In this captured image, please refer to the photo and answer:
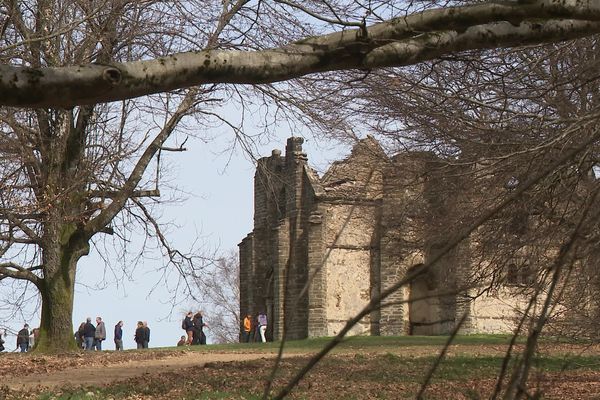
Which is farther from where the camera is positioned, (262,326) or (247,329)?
(247,329)

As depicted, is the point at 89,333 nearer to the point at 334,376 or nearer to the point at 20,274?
the point at 20,274

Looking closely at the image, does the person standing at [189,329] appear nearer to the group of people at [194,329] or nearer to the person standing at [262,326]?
the group of people at [194,329]

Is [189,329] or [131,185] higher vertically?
[131,185]

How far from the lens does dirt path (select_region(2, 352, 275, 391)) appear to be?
19.0 metres

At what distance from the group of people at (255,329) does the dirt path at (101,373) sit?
2754 cm

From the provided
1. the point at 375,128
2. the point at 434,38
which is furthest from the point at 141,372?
the point at 434,38

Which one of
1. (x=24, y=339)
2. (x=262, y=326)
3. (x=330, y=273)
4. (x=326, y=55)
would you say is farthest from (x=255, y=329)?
(x=326, y=55)

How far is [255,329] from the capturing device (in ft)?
191

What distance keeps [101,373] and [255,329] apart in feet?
120

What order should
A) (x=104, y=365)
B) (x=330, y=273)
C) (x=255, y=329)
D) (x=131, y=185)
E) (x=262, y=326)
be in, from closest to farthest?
(x=104, y=365) → (x=131, y=185) → (x=262, y=326) → (x=330, y=273) → (x=255, y=329)

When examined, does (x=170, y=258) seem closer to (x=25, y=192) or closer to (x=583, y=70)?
(x=25, y=192)

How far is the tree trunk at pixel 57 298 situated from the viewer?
31016mm

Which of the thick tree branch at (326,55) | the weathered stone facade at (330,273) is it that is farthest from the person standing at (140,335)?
the thick tree branch at (326,55)

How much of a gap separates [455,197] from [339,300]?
36.9 m
